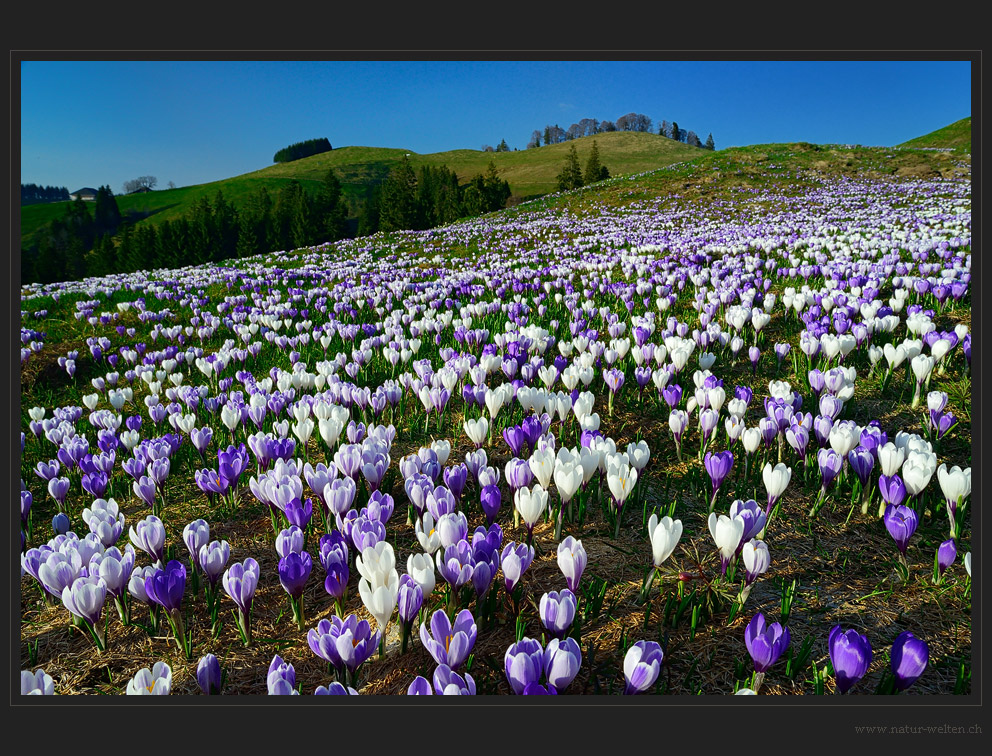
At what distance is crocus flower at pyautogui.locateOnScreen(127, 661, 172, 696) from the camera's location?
1.63 metres

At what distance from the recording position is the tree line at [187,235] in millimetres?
54188

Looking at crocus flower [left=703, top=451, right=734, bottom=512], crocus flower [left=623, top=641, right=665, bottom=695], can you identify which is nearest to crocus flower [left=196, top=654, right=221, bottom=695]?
crocus flower [left=623, top=641, right=665, bottom=695]

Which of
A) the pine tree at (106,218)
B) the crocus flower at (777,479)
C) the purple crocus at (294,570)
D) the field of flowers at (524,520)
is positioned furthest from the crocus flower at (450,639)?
the pine tree at (106,218)

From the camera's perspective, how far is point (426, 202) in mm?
67312

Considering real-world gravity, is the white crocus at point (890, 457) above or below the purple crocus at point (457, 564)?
above

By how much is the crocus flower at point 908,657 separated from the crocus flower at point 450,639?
125 cm

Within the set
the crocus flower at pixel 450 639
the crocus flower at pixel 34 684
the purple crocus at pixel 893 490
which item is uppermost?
the purple crocus at pixel 893 490

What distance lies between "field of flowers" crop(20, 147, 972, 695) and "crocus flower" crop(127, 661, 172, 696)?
1 cm

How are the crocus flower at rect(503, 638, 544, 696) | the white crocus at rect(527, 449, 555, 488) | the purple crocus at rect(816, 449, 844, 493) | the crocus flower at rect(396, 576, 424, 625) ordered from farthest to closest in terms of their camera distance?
1. the purple crocus at rect(816, 449, 844, 493)
2. the white crocus at rect(527, 449, 555, 488)
3. the crocus flower at rect(396, 576, 424, 625)
4. the crocus flower at rect(503, 638, 544, 696)

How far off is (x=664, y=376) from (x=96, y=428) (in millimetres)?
4919

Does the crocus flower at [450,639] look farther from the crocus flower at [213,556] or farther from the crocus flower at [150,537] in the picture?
the crocus flower at [150,537]

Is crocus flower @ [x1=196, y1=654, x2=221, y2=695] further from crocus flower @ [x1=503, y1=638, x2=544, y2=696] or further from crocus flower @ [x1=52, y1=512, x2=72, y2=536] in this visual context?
crocus flower @ [x1=52, y1=512, x2=72, y2=536]
